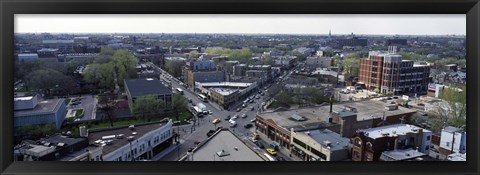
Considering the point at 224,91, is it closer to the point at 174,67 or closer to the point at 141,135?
the point at 174,67

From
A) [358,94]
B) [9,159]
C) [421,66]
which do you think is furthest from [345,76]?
[9,159]

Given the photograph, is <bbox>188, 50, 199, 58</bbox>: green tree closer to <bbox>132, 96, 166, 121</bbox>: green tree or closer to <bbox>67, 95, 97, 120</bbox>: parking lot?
<bbox>132, 96, 166, 121</bbox>: green tree

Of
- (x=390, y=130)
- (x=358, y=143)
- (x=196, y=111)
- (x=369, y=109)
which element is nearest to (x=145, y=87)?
(x=196, y=111)

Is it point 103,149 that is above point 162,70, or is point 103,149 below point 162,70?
below

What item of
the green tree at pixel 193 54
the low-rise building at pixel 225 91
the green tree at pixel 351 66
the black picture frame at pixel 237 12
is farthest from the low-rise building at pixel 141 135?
the green tree at pixel 351 66

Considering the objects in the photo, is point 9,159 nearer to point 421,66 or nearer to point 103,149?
point 103,149

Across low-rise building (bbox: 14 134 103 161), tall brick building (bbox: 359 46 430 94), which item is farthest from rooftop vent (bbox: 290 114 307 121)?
low-rise building (bbox: 14 134 103 161)
